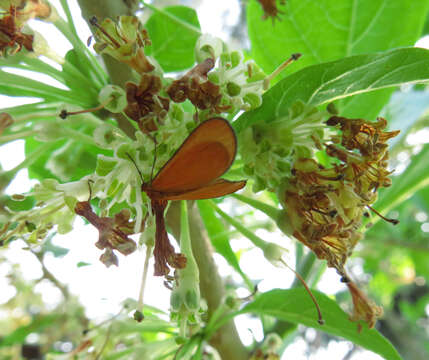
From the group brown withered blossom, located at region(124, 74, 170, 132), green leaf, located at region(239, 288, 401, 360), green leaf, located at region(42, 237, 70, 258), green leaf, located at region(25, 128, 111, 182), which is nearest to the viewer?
brown withered blossom, located at region(124, 74, 170, 132)

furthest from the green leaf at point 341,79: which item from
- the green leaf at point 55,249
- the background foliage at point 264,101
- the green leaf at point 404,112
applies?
the green leaf at point 55,249

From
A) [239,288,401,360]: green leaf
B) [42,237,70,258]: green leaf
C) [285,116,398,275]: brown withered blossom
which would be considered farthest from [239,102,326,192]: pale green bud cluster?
[42,237,70,258]: green leaf

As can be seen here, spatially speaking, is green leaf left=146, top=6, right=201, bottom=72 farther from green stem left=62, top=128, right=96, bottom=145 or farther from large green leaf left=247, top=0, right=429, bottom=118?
green stem left=62, top=128, right=96, bottom=145

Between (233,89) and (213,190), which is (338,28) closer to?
(233,89)

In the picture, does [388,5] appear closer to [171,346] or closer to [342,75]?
[342,75]

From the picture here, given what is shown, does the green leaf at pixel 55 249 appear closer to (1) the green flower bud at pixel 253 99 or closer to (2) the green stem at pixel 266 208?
(2) the green stem at pixel 266 208
